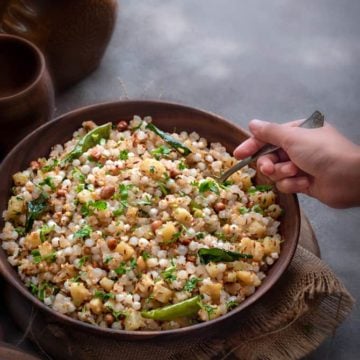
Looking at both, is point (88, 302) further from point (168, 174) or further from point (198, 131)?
point (198, 131)

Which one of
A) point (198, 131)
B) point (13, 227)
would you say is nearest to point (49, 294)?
point (13, 227)

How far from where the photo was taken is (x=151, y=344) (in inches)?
52.6

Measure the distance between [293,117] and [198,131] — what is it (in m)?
0.62

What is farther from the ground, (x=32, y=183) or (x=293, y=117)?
(x=32, y=183)

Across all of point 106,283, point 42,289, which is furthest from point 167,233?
point 42,289

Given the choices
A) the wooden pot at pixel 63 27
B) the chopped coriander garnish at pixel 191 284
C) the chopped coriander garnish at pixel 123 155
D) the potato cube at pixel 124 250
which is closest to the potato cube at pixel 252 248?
the chopped coriander garnish at pixel 191 284

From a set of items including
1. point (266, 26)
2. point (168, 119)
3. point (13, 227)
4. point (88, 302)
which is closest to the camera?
point (88, 302)

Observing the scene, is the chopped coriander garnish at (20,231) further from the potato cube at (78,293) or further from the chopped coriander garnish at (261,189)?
the chopped coriander garnish at (261,189)

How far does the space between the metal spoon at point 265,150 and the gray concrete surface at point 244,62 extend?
475 mm

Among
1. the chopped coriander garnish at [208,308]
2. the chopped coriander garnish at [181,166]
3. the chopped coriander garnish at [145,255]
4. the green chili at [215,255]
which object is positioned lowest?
the chopped coriander garnish at [208,308]

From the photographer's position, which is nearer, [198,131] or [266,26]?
[198,131]

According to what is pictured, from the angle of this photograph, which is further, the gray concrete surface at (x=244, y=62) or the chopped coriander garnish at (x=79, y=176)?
the gray concrete surface at (x=244, y=62)

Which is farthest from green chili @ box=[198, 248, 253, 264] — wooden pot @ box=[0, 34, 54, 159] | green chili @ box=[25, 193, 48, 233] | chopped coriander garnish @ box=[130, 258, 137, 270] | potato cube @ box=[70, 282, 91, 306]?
wooden pot @ box=[0, 34, 54, 159]

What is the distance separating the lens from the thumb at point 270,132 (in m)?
1.39
